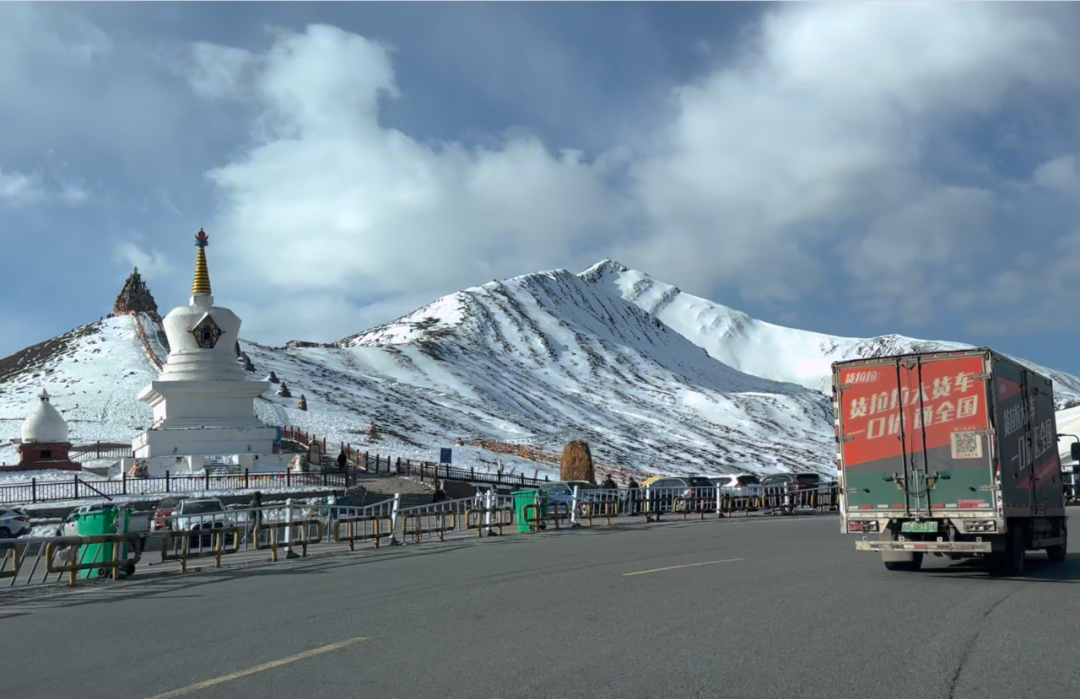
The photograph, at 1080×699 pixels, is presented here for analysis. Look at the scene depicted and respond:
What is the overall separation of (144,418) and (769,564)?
5595 cm

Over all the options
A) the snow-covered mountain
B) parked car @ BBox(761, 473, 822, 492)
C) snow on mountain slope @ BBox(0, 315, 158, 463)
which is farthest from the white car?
the snow-covered mountain

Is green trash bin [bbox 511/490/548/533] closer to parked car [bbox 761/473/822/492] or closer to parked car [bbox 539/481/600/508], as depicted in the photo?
parked car [bbox 539/481/600/508]

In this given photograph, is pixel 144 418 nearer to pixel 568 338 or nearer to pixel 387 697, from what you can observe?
pixel 387 697

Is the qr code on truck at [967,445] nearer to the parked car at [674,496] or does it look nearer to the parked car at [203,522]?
the parked car at [203,522]

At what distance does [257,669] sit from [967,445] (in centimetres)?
975

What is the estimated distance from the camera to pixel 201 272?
55656mm

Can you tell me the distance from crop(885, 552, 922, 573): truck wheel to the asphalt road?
0.31m

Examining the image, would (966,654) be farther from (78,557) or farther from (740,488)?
(740,488)

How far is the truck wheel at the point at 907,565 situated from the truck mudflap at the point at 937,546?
758mm

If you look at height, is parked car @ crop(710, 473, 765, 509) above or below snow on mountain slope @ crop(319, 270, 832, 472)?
below

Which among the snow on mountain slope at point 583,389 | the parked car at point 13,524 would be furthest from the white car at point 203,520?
the snow on mountain slope at point 583,389

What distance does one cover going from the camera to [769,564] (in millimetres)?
15289

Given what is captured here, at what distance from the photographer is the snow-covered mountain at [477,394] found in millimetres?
68000

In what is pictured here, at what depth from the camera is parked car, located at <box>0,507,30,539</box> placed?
2911 cm
